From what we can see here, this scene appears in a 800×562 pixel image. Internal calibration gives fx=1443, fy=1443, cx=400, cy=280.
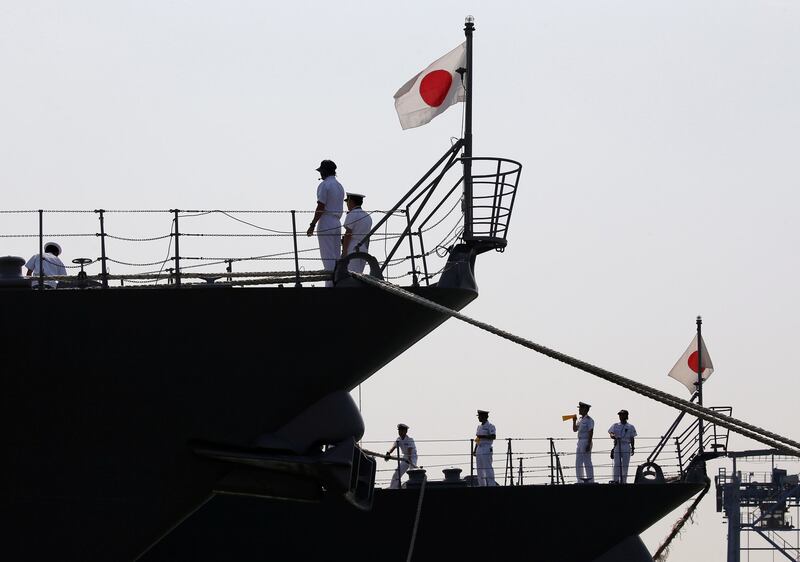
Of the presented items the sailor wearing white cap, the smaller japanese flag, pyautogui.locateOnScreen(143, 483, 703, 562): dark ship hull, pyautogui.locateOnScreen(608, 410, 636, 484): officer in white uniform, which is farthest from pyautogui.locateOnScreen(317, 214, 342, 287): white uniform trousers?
the smaller japanese flag

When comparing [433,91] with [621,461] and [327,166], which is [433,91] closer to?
[327,166]

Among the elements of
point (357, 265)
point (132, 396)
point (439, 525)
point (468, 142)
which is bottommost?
point (439, 525)

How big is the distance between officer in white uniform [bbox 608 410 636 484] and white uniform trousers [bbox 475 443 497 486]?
5.68ft

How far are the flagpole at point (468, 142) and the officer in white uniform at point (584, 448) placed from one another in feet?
19.0

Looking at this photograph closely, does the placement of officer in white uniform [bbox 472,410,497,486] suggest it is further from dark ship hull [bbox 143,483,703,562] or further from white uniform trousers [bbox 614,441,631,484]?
white uniform trousers [bbox 614,441,631,484]

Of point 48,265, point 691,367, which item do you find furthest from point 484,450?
point 48,265

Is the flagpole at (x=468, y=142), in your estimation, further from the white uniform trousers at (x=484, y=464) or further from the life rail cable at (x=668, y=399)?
the white uniform trousers at (x=484, y=464)

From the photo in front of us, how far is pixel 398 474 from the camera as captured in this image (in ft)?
58.9

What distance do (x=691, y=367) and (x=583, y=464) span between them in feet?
12.2

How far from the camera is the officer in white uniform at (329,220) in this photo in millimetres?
13281

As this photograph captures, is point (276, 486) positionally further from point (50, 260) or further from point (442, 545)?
point (442, 545)

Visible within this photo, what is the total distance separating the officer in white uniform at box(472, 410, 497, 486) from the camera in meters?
17.9

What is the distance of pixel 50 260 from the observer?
1387 cm

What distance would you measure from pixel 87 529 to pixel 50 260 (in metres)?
2.76
